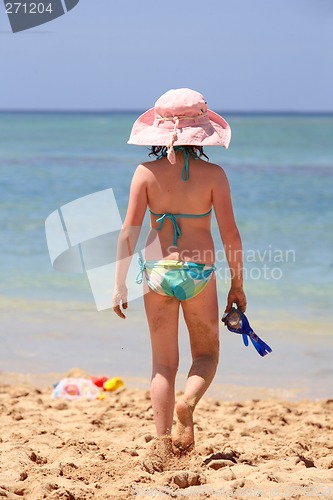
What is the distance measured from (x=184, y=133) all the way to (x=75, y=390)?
211 cm

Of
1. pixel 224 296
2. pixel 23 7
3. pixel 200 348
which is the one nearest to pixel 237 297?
pixel 200 348

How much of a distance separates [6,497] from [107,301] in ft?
12.7

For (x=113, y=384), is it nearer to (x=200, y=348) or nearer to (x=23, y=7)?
(x=200, y=348)

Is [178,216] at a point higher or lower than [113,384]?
higher

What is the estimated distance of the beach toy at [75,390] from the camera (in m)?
4.95

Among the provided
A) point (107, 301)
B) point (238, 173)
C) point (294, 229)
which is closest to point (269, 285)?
point (107, 301)

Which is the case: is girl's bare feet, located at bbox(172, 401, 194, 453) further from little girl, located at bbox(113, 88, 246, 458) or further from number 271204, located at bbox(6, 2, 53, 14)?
number 271204, located at bbox(6, 2, 53, 14)

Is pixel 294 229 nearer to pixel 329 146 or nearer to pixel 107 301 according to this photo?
pixel 107 301

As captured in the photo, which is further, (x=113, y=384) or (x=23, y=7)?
(x=23, y=7)

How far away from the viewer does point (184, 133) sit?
3.48m

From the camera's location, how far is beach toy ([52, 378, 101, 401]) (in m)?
4.95

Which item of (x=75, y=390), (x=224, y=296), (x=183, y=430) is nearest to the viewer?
(x=183, y=430)

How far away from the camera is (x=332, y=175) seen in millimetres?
16281

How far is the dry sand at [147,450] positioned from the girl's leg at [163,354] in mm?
129
